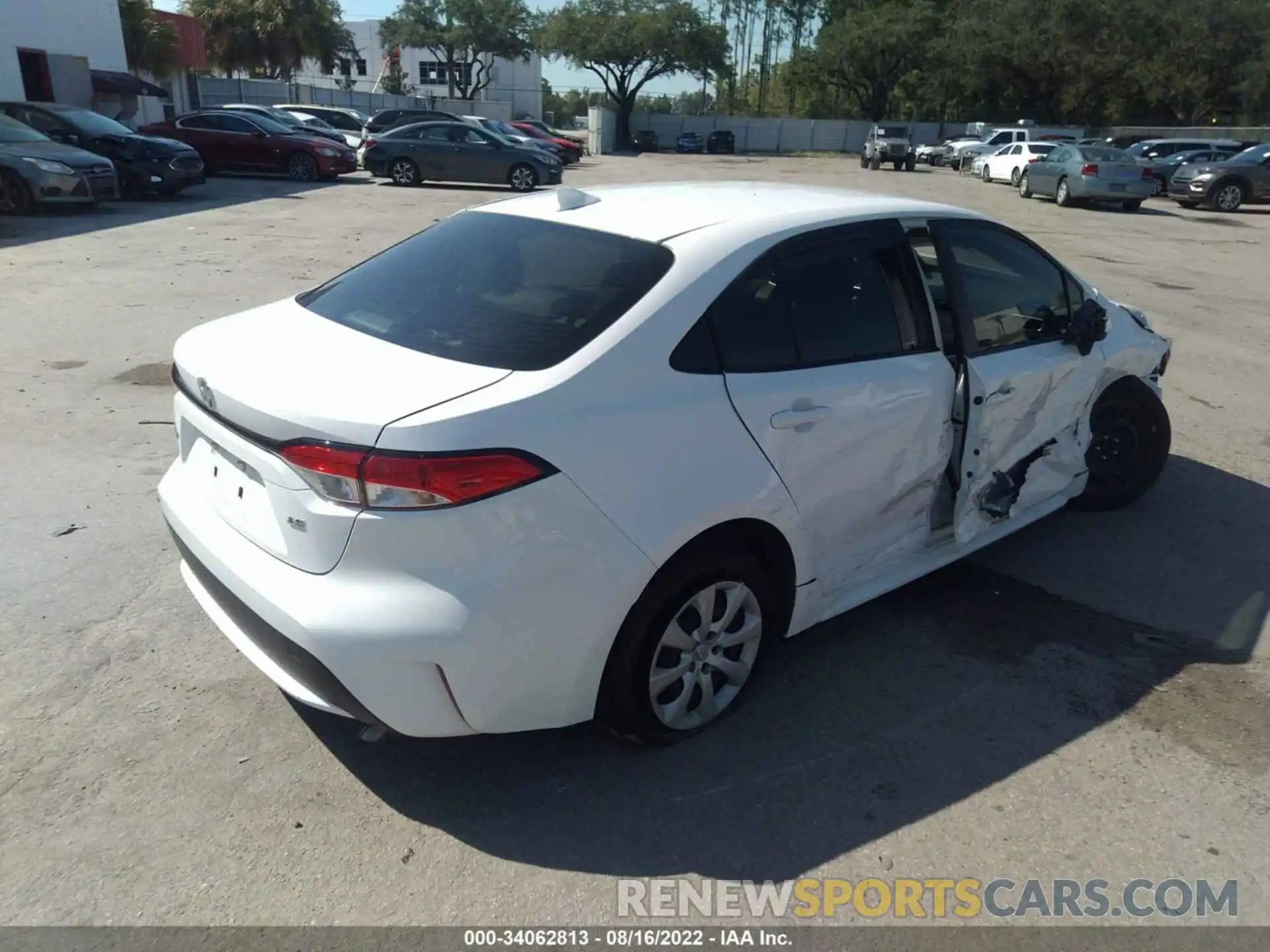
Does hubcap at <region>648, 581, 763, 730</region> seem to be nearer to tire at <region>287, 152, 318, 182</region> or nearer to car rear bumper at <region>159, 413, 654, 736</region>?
car rear bumper at <region>159, 413, 654, 736</region>

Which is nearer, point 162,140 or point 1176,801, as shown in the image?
point 1176,801

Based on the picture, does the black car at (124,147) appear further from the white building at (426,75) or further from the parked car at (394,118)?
the white building at (426,75)

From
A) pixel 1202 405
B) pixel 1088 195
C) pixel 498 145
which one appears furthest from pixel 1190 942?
pixel 1088 195

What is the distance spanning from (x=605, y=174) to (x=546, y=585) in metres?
31.9

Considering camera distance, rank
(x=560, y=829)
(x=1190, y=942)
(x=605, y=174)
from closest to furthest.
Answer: (x=1190, y=942) → (x=560, y=829) → (x=605, y=174)

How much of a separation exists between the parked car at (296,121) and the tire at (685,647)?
2416 centimetres

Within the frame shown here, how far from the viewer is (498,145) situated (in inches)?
Answer: 910

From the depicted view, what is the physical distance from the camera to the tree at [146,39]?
105 feet

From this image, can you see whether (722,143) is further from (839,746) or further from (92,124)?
(839,746)

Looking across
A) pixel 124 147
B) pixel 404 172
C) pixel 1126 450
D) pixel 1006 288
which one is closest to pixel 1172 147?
pixel 404 172

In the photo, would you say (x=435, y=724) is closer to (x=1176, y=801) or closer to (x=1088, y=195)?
(x=1176, y=801)

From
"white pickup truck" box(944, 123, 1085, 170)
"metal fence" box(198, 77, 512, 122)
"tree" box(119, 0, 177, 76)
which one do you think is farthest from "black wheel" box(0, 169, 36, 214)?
"white pickup truck" box(944, 123, 1085, 170)

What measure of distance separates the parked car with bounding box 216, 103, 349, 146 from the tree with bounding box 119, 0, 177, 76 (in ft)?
18.0

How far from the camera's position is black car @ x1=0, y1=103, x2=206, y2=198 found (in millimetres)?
17875
